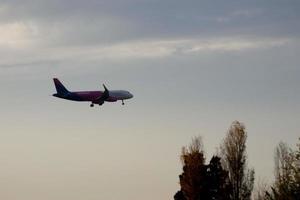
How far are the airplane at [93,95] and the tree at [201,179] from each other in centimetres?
2533

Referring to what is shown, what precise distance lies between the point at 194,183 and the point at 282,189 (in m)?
43.1

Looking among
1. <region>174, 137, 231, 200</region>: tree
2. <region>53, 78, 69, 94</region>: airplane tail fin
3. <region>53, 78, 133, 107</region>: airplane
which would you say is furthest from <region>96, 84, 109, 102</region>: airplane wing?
<region>174, 137, 231, 200</region>: tree

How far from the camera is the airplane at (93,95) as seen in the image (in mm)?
114000

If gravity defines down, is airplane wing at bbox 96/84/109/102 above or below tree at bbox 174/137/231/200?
above

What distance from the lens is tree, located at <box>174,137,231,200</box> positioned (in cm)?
8969

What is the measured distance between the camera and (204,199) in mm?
90562

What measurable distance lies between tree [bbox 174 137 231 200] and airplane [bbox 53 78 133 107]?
83.1ft

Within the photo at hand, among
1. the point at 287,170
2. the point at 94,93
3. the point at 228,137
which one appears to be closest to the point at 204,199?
the point at 228,137

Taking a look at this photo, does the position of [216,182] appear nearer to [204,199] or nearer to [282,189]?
[204,199]

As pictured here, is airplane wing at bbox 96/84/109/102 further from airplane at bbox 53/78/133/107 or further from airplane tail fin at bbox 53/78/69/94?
airplane tail fin at bbox 53/78/69/94

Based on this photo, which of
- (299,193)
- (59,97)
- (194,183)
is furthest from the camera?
(59,97)

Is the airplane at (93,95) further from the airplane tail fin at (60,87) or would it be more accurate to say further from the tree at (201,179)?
the tree at (201,179)

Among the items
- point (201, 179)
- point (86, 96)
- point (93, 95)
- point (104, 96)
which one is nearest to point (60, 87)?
point (86, 96)

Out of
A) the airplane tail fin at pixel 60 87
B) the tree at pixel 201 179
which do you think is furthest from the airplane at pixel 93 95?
the tree at pixel 201 179
